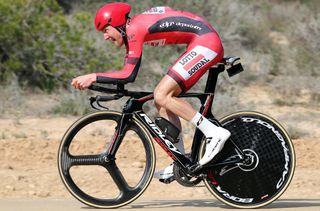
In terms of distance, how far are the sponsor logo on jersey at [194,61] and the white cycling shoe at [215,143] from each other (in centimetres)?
51

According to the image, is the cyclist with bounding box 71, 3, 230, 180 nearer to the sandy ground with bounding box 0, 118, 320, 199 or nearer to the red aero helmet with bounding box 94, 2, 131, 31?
the red aero helmet with bounding box 94, 2, 131, 31

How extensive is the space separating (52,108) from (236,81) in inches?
167

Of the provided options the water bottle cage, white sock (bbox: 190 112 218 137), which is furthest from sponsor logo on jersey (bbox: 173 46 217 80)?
white sock (bbox: 190 112 218 137)

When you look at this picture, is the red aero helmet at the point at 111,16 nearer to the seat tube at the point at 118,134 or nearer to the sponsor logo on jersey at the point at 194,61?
the sponsor logo on jersey at the point at 194,61

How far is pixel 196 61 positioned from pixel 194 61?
0.05 feet

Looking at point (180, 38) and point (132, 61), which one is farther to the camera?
point (180, 38)

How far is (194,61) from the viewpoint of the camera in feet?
22.5

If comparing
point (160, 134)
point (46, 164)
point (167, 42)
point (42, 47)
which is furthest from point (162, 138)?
point (42, 47)

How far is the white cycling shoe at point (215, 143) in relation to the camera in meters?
6.91

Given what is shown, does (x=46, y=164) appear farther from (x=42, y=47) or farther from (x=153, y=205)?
(x=42, y=47)

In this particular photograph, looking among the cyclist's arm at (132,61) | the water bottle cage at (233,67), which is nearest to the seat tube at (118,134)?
the cyclist's arm at (132,61)

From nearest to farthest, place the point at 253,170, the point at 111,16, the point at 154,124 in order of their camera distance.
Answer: the point at 111,16, the point at 154,124, the point at 253,170

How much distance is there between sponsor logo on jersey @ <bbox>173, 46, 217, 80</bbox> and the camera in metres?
6.85

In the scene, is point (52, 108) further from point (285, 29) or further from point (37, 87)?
point (285, 29)
